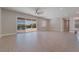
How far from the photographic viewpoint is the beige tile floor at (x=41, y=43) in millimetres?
2299

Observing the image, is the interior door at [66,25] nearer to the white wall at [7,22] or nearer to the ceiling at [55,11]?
the ceiling at [55,11]

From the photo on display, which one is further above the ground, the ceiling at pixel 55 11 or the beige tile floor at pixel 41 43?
the ceiling at pixel 55 11

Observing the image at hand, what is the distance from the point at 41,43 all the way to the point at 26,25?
18.6 inches

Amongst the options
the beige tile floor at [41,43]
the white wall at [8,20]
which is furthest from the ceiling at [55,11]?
the beige tile floor at [41,43]

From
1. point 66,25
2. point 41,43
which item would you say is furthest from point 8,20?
point 66,25

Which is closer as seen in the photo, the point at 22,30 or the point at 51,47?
the point at 51,47

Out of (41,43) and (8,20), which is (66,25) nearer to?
(41,43)

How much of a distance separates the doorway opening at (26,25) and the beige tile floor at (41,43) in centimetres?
12

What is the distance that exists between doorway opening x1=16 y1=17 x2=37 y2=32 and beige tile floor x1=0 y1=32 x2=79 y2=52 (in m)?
0.12
